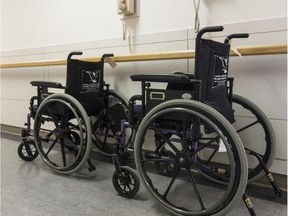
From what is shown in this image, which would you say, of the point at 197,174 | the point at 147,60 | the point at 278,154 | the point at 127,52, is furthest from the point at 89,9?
the point at 278,154

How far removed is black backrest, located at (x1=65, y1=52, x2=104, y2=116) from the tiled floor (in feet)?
1.68

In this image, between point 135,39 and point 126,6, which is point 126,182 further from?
point 126,6

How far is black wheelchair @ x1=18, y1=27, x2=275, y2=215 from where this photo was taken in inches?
48.2

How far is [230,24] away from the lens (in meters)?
1.75

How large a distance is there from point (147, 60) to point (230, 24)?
2.17 feet

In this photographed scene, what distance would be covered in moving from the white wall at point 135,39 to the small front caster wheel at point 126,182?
0.83m

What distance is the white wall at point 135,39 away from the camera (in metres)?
1.65

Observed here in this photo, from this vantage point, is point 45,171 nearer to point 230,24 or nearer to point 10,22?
point 230,24

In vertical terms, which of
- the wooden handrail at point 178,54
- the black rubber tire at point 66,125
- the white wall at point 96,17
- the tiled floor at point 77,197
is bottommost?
the tiled floor at point 77,197

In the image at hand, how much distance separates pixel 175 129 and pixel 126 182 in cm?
44

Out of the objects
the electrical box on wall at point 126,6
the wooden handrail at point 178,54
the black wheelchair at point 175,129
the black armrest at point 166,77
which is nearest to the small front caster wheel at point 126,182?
the black wheelchair at point 175,129

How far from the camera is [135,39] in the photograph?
7.18 ft

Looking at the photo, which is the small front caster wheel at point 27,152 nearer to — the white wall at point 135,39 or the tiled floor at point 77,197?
the tiled floor at point 77,197

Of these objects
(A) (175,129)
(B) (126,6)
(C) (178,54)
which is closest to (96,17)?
(B) (126,6)
